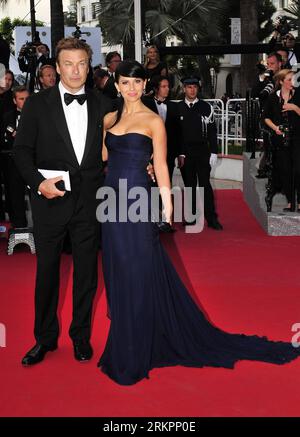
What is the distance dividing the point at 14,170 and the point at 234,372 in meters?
4.85

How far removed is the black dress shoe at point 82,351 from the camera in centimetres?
473

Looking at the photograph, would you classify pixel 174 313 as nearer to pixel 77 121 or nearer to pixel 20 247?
pixel 77 121

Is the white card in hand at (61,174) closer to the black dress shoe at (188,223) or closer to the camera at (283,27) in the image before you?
the black dress shoe at (188,223)

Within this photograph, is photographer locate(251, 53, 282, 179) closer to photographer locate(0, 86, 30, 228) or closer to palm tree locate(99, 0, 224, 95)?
photographer locate(0, 86, 30, 228)

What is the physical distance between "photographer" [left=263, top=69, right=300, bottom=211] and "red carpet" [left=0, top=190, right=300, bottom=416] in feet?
2.91

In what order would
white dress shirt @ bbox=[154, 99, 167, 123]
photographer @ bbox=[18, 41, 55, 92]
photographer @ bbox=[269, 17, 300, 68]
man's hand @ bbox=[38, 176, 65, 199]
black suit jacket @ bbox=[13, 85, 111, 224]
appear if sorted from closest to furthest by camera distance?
man's hand @ bbox=[38, 176, 65, 199]
black suit jacket @ bbox=[13, 85, 111, 224]
white dress shirt @ bbox=[154, 99, 167, 123]
photographer @ bbox=[269, 17, 300, 68]
photographer @ bbox=[18, 41, 55, 92]

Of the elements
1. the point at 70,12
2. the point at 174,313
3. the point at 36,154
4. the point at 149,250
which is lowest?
the point at 174,313

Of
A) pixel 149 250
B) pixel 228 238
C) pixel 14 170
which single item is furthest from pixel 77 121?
pixel 228 238

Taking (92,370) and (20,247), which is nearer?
(92,370)

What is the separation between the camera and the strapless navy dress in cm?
452

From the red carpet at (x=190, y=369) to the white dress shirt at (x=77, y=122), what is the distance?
4.39 feet

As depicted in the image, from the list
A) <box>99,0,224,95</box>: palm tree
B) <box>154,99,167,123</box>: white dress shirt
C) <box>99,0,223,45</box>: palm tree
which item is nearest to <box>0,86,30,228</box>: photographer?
<box>154,99,167,123</box>: white dress shirt

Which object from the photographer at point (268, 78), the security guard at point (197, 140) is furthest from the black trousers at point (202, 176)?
Result: the photographer at point (268, 78)
